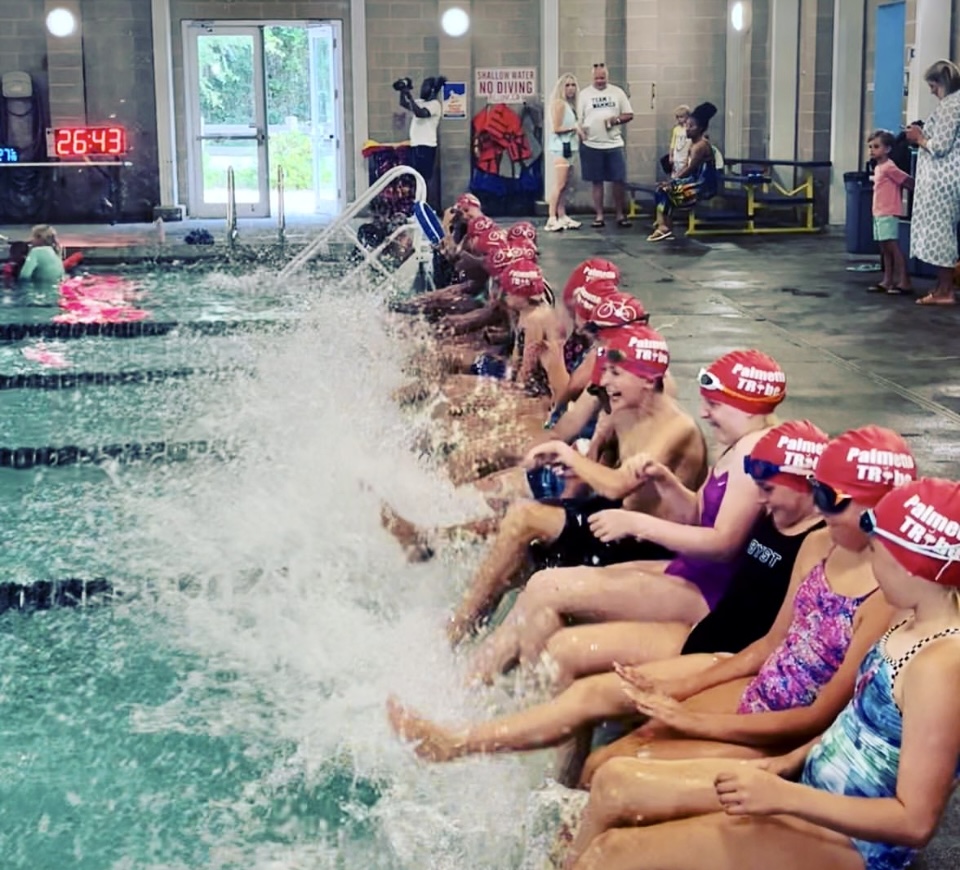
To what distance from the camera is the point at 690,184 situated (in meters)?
17.4

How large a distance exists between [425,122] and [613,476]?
16865mm

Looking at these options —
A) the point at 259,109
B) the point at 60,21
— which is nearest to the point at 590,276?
the point at 259,109

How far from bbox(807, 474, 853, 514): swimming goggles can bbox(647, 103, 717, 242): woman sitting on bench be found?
47.4 ft

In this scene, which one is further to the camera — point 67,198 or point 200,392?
point 67,198

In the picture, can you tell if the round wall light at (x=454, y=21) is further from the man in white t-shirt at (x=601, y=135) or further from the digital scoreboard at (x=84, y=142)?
the digital scoreboard at (x=84, y=142)

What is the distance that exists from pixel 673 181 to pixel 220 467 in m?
10.4

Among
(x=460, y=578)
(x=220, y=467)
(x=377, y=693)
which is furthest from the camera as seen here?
(x=220, y=467)

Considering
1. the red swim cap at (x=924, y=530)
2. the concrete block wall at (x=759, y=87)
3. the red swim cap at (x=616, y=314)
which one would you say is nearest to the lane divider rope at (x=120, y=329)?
the red swim cap at (x=616, y=314)

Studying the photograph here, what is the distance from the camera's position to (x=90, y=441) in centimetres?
896

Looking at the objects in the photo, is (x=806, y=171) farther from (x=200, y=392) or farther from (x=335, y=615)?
(x=335, y=615)

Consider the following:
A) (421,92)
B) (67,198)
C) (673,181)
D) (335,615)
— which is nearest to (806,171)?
(673,181)

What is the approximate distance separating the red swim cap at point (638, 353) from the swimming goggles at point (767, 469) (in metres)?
1.17

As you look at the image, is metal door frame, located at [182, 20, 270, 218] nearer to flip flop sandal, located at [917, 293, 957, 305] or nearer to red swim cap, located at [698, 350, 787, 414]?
flip flop sandal, located at [917, 293, 957, 305]

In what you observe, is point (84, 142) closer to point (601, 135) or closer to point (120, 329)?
point (601, 135)
